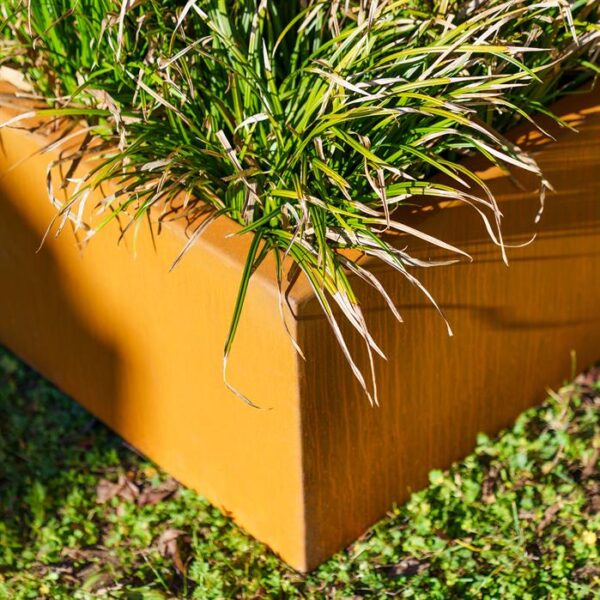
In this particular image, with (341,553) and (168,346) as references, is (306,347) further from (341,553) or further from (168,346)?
(341,553)

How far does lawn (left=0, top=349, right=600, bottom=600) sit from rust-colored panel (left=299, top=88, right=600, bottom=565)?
78 millimetres

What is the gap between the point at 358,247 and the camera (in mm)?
2234

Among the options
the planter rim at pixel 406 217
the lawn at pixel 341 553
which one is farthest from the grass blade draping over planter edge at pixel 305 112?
the lawn at pixel 341 553

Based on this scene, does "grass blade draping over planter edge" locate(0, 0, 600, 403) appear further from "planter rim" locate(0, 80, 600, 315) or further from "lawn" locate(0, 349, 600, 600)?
"lawn" locate(0, 349, 600, 600)

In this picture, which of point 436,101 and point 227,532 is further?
point 227,532

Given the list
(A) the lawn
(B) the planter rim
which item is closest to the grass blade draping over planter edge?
(B) the planter rim

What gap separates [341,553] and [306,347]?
63 centimetres

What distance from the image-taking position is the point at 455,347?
258 centimetres

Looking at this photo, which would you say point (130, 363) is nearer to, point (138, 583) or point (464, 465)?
point (138, 583)

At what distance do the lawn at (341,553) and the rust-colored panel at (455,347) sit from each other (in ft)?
0.26

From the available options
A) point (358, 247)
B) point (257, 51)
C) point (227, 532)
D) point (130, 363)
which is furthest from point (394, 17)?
point (227, 532)

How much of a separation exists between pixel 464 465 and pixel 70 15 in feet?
4.46

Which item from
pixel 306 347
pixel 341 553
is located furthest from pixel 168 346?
pixel 341 553

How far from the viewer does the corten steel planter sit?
2.35m
